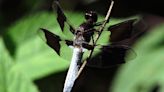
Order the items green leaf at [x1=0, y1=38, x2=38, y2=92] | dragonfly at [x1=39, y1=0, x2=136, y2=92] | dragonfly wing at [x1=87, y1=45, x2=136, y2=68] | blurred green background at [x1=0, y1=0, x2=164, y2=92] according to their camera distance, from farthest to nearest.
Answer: blurred green background at [x1=0, y1=0, x2=164, y2=92]
green leaf at [x1=0, y1=38, x2=38, y2=92]
dragonfly wing at [x1=87, y1=45, x2=136, y2=68]
dragonfly at [x1=39, y1=0, x2=136, y2=92]

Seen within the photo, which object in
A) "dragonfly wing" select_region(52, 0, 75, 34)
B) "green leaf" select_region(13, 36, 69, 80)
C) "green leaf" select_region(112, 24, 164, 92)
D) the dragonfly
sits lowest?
"green leaf" select_region(112, 24, 164, 92)

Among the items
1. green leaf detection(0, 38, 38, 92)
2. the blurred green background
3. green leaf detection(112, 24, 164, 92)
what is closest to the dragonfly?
the blurred green background

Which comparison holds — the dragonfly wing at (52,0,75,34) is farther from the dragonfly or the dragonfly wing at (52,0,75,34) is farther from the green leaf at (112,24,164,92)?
the green leaf at (112,24,164,92)

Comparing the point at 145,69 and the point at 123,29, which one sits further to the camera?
the point at 145,69

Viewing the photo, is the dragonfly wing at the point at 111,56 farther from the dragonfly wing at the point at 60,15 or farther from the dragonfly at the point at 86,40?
the dragonfly wing at the point at 60,15

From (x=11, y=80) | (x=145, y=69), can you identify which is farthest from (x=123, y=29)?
(x=145, y=69)

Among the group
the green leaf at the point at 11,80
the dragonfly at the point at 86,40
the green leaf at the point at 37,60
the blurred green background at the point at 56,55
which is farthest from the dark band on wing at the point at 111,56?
the green leaf at the point at 37,60

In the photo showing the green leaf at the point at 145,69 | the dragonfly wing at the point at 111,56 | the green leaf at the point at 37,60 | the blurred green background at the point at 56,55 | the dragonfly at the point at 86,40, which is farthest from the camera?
the green leaf at the point at 145,69

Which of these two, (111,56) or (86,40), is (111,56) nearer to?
(111,56)
